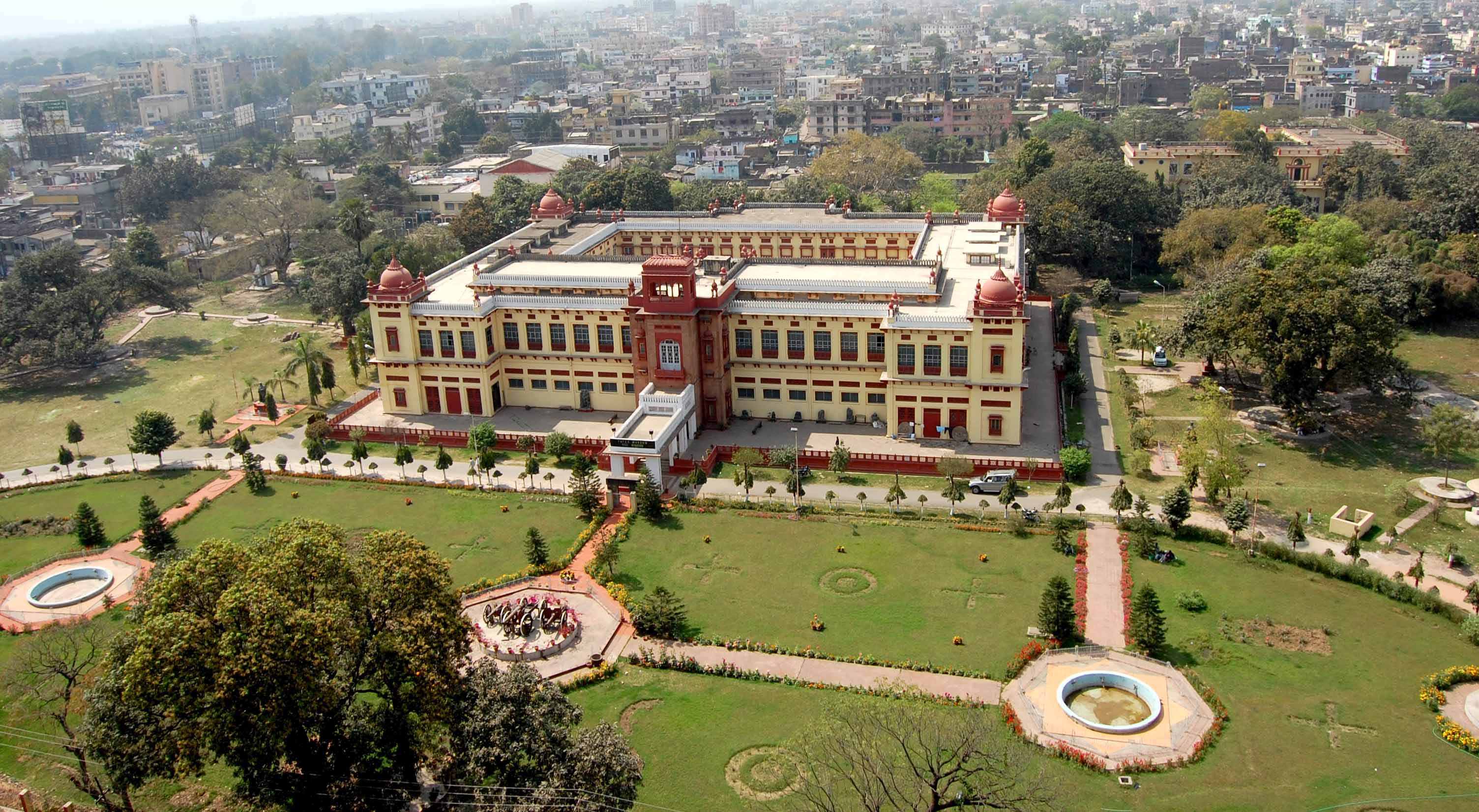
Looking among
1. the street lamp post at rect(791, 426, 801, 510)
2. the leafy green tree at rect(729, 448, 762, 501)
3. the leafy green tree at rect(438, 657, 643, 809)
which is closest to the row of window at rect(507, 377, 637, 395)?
the street lamp post at rect(791, 426, 801, 510)

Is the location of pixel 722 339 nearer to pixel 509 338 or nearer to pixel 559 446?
pixel 559 446

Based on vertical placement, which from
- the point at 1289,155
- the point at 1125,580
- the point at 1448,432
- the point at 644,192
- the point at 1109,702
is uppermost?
the point at 644,192

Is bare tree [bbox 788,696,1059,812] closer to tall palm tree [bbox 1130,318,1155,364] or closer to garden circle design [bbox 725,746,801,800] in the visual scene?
garden circle design [bbox 725,746,801,800]

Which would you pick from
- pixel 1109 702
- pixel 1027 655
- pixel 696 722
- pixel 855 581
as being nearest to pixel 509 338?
pixel 855 581

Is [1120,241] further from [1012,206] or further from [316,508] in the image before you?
[316,508]

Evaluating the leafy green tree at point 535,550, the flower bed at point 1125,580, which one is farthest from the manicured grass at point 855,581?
the leafy green tree at point 535,550

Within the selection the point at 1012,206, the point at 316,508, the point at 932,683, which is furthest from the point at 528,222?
the point at 932,683
